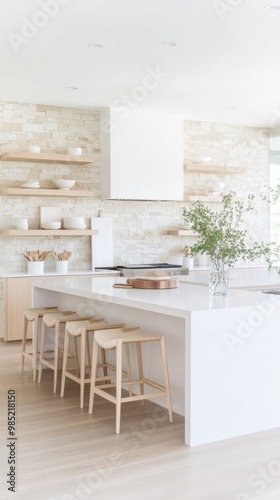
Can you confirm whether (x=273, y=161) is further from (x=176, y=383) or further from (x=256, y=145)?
(x=176, y=383)

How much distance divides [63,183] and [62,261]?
0.99 metres

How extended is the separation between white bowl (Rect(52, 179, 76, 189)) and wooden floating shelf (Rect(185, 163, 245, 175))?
172 centimetres

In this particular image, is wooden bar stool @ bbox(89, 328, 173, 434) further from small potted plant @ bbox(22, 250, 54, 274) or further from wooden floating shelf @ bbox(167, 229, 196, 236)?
wooden floating shelf @ bbox(167, 229, 196, 236)

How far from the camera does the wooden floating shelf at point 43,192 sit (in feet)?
23.9

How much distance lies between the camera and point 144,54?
219 inches

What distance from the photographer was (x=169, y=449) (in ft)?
11.7

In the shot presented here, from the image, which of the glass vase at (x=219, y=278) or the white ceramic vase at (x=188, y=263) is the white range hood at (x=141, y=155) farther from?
the glass vase at (x=219, y=278)

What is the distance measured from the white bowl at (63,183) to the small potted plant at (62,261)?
2.76 feet

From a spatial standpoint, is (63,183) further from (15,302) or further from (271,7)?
(271,7)

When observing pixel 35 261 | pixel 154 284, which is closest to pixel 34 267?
pixel 35 261

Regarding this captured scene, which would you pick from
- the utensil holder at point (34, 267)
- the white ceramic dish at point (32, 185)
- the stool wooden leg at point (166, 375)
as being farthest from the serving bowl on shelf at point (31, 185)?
the stool wooden leg at point (166, 375)

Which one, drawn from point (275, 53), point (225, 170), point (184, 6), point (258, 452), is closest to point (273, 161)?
point (225, 170)

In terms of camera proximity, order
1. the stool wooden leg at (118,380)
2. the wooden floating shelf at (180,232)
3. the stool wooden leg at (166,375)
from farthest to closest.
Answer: the wooden floating shelf at (180,232), the stool wooden leg at (166,375), the stool wooden leg at (118,380)

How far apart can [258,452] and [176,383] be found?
0.93 meters
